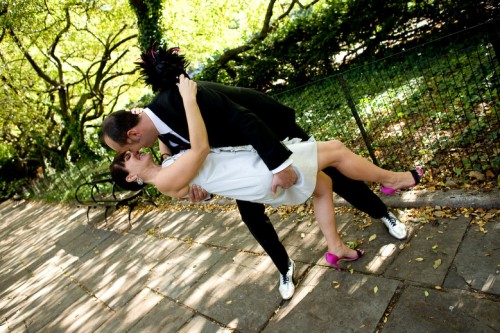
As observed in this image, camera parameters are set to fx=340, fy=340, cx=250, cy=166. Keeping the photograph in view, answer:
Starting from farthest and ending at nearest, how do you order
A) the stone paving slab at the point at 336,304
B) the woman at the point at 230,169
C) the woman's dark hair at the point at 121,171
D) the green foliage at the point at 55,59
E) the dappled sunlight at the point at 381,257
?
1. the green foliage at the point at 55,59
2. the dappled sunlight at the point at 381,257
3. the woman's dark hair at the point at 121,171
4. the stone paving slab at the point at 336,304
5. the woman at the point at 230,169

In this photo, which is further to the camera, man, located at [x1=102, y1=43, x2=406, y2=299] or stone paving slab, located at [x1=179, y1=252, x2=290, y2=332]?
stone paving slab, located at [x1=179, y1=252, x2=290, y2=332]

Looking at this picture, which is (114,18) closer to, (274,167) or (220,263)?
(220,263)

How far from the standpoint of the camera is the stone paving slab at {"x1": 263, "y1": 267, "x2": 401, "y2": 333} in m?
2.37

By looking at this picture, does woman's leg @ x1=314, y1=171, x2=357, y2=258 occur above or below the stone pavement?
above

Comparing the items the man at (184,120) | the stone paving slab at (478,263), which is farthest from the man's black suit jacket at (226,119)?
the stone paving slab at (478,263)

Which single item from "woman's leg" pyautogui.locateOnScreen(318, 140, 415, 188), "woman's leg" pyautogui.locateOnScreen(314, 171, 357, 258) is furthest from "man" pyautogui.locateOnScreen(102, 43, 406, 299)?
"woman's leg" pyautogui.locateOnScreen(314, 171, 357, 258)

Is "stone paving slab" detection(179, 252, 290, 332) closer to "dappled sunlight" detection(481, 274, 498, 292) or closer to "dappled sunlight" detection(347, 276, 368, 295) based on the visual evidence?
"dappled sunlight" detection(347, 276, 368, 295)

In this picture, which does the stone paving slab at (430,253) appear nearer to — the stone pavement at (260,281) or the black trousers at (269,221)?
the stone pavement at (260,281)

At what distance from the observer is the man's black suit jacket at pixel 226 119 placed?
2.17m

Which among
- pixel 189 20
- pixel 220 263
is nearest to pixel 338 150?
pixel 220 263

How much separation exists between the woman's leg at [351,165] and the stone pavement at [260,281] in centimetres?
60

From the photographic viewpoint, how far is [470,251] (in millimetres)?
2510

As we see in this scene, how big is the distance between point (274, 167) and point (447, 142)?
2.92m

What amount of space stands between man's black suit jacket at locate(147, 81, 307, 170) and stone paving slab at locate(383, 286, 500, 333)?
1291mm
